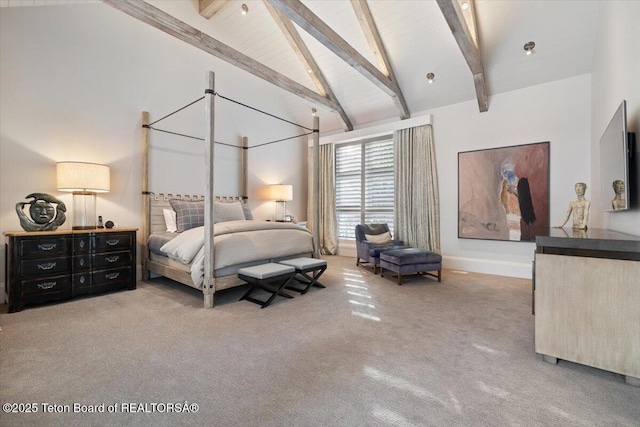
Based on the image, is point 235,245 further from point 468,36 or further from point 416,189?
point 468,36

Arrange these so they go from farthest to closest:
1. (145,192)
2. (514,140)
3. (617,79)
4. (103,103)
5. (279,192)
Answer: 1. (279,192)
2. (514,140)
3. (145,192)
4. (103,103)
5. (617,79)

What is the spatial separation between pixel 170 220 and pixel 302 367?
330 centimetres

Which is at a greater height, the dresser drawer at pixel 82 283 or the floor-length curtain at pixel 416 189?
the floor-length curtain at pixel 416 189

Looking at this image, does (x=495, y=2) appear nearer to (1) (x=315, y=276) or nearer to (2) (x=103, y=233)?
(1) (x=315, y=276)

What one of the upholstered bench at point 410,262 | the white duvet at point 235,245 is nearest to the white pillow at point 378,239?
the upholstered bench at point 410,262

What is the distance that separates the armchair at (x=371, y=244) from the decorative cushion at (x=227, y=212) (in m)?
1.99

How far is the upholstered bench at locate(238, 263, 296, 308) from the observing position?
2875 millimetres

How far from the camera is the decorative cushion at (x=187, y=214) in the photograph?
13.3 feet

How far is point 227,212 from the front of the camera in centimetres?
437

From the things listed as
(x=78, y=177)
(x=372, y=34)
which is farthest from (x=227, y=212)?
(x=372, y=34)

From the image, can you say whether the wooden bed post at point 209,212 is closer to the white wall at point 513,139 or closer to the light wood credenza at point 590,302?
the light wood credenza at point 590,302

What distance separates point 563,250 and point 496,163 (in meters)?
3.05

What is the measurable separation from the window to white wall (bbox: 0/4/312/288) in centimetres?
225

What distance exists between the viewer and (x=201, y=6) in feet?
15.8
